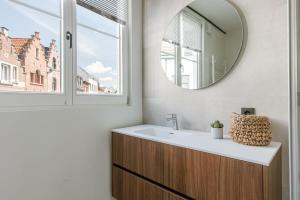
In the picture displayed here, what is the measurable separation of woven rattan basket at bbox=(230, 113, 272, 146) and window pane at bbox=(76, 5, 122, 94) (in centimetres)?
121

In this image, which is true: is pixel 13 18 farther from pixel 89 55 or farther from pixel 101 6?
pixel 101 6

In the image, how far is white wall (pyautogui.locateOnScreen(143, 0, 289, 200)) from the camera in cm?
130

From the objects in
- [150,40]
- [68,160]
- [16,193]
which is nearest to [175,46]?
[150,40]

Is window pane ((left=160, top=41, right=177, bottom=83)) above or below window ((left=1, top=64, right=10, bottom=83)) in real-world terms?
above

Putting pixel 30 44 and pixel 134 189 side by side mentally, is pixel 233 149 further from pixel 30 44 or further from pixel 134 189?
pixel 30 44

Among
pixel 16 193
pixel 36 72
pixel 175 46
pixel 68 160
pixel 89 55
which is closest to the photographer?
pixel 16 193

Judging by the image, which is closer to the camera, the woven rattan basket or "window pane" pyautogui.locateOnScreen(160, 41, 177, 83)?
the woven rattan basket

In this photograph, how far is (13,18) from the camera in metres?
1.31

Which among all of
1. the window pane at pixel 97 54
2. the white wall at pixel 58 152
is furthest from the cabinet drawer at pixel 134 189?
the window pane at pixel 97 54

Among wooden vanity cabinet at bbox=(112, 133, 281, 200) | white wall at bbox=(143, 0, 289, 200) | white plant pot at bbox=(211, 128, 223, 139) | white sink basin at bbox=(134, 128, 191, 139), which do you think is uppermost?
white wall at bbox=(143, 0, 289, 200)

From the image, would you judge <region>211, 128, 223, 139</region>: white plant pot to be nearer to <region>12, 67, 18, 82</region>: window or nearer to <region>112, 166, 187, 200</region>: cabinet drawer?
<region>112, 166, 187, 200</region>: cabinet drawer

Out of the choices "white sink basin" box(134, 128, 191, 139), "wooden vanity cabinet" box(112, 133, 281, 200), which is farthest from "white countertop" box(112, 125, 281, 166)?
"white sink basin" box(134, 128, 191, 139)

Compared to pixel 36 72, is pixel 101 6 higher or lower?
higher

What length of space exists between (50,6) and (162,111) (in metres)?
1.33
